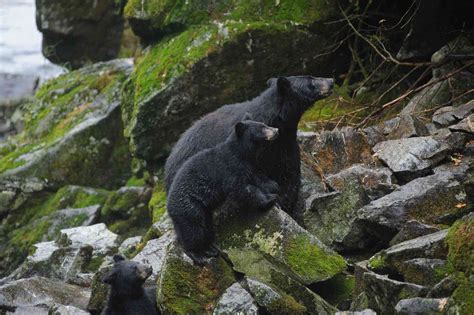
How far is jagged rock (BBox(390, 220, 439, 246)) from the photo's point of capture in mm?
6902

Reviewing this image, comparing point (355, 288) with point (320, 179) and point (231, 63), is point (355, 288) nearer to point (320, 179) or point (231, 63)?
point (320, 179)

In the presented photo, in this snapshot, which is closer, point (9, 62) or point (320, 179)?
point (320, 179)

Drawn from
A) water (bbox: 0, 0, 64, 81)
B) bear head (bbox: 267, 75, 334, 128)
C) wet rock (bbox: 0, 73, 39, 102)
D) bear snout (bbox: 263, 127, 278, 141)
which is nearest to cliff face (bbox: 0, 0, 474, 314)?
bear snout (bbox: 263, 127, 278, 141)

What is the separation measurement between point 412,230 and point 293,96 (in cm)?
187

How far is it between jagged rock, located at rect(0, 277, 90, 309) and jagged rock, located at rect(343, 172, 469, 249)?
272cm

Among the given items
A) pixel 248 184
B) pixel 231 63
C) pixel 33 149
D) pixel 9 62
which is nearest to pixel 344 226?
pixel 248 184

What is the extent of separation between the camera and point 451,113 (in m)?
9.41

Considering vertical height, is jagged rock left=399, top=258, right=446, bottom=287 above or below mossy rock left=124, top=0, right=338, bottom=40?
above

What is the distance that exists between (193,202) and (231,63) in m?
4.17

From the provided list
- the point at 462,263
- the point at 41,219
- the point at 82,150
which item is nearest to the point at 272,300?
the point at 462,263

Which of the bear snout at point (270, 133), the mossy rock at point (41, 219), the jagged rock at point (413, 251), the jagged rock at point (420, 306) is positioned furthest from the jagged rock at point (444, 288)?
the mossy rock at point (41, 219)

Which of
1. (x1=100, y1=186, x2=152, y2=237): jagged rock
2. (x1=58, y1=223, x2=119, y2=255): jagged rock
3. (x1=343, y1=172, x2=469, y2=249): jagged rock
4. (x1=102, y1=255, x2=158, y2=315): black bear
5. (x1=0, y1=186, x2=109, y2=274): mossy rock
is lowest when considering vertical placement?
(x1=0, y1=186, x2=109, y2=274): mossy rock

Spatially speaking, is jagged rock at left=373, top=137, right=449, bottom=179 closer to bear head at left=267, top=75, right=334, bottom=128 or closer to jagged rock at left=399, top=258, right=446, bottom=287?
bear head at left=267, top=75, right=334, bottom=128

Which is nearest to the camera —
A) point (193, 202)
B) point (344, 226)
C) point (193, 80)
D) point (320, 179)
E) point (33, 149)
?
point (193, 202)
